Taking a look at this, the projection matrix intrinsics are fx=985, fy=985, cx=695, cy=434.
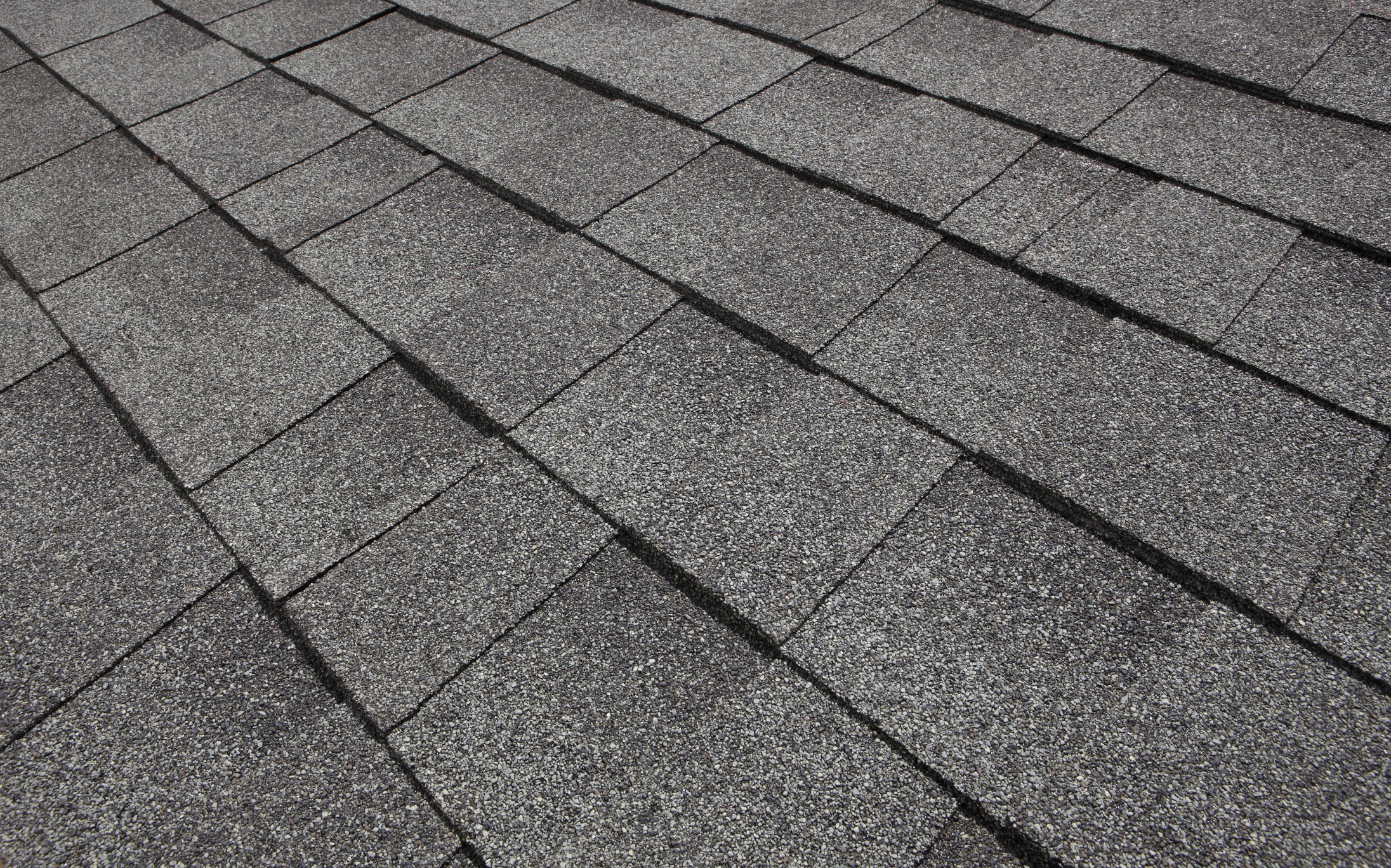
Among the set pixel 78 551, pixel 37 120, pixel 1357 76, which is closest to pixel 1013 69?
pixel 1357 76

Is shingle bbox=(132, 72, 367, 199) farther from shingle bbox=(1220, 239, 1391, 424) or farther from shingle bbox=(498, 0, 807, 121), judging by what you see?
shingle bbox=(1220, 239, 1391, 424)

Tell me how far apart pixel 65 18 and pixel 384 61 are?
2.57 m

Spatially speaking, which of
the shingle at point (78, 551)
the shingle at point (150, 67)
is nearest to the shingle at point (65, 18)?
the shingle at point (150, 67)

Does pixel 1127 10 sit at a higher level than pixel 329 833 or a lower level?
higher

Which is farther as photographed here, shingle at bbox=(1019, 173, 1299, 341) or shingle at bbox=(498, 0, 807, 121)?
shingle at bbox=(498, 0, 807, 121)

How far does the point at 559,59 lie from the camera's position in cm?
513

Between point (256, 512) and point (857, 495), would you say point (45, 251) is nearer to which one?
point (256, 512)

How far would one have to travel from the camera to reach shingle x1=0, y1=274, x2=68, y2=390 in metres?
3.78

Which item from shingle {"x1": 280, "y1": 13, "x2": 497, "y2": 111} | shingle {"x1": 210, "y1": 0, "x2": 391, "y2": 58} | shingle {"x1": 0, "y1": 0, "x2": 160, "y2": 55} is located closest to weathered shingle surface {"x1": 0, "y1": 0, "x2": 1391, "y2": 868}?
shingle {"x1": 280, "y1": 13, "x2": 497, "y2": 111}

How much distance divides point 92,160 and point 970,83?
4.25 m

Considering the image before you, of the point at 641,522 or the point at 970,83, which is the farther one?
the point at 970,83

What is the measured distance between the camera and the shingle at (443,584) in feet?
8.80

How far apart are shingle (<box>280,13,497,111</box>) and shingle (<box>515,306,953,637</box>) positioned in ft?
8.20

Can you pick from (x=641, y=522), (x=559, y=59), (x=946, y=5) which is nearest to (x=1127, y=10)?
(x=946, y=5)
